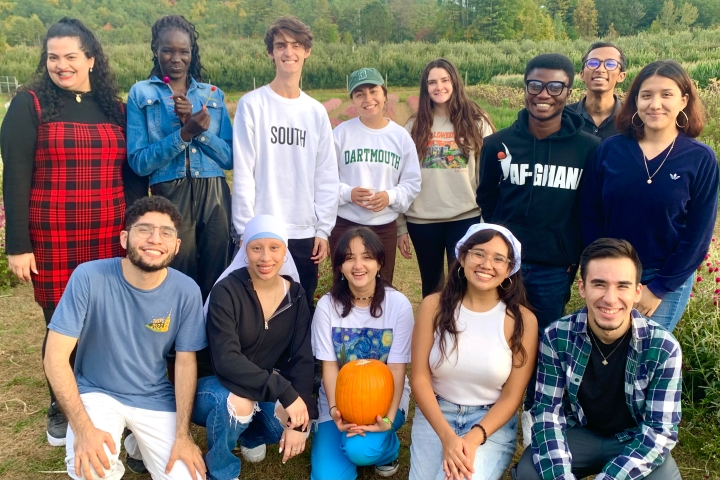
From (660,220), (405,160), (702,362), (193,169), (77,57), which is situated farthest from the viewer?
(405,160)

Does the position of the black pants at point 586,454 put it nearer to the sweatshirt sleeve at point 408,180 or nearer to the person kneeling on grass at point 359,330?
the person kneeling on grass at point 359,330

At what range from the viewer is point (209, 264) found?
3537 mm

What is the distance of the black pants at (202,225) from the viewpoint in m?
3.40

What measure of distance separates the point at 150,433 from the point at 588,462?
2.21 metres

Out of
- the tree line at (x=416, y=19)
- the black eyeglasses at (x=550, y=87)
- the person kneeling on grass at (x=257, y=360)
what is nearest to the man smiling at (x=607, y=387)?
the black eyeglasses at (x=550, y=87)

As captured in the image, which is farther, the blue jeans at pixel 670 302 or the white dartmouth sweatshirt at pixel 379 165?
the white dartmouth sweatshirt at pixel 379 165

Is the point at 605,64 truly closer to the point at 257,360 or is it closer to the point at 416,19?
the point at 257,360

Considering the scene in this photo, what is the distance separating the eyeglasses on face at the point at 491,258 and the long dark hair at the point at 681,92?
101cm

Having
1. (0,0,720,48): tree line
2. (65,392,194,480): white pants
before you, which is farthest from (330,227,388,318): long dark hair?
(0,0,720,48): tree line

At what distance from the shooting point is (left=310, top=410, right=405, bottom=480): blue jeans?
2994 millimetres

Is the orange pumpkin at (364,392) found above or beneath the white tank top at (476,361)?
beneath

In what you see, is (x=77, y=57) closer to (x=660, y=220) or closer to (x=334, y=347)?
(x=334, y=347)

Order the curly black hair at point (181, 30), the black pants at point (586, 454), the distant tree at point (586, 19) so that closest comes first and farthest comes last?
1. the black pants at point (586, 454)
2. the curly black hair at point (181, 30)
3. the distant tree at point (586, 19)

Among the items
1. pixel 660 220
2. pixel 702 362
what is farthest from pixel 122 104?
pixel 702 362
